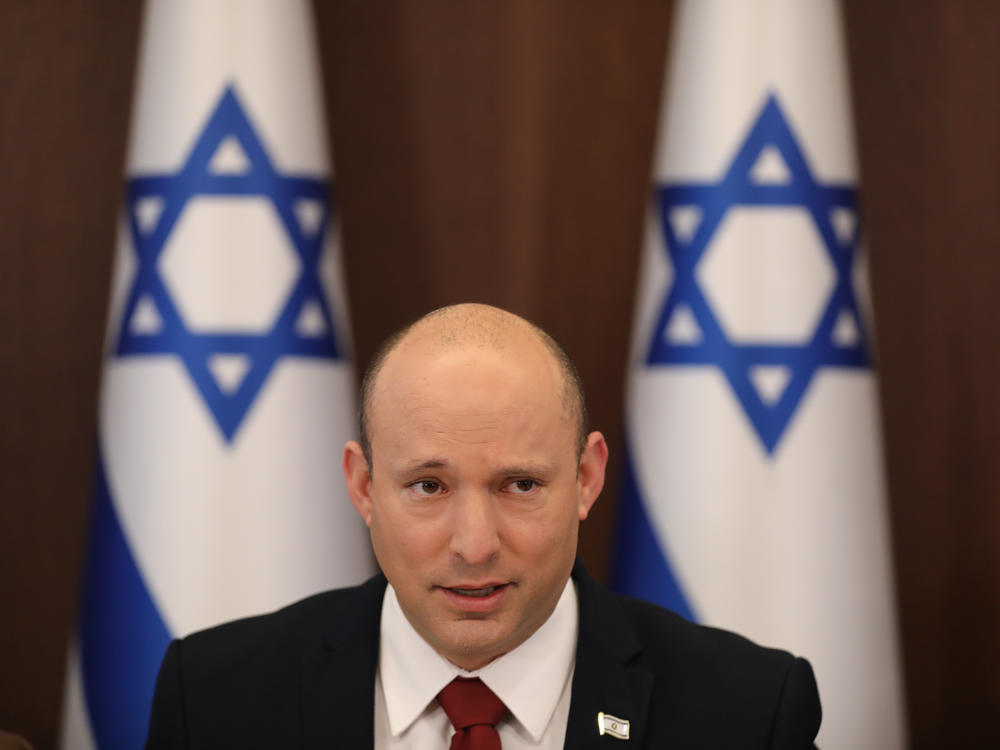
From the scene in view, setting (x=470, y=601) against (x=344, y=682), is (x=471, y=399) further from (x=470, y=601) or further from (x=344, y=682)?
(x=344, y=682)

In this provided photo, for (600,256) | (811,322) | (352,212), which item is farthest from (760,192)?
(352,212)

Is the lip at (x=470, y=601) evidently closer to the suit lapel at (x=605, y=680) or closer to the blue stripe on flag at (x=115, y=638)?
the suit lapel at (x=605, y=680)

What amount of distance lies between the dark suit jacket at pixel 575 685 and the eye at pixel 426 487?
31cm

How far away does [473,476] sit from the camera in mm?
1551

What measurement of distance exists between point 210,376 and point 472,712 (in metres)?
1.45

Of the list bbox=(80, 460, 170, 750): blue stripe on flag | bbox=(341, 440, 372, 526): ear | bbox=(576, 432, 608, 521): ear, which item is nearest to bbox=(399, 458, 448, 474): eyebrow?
bbox=(341, 440, 372, 526): ear

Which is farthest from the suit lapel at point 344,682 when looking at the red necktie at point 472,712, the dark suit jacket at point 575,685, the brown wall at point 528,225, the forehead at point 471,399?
the brown wall at point 528,225

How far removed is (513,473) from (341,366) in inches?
58.9

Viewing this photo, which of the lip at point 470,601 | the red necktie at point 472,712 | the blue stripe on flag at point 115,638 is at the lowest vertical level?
the blue stripe on flag at point 115,638

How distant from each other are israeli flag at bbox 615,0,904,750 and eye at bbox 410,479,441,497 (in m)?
1.43

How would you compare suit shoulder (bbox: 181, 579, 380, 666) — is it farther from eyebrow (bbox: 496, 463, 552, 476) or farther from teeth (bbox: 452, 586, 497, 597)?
eyebrow (bbox: 496, 463, 552, 476)

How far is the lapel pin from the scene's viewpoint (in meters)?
1.67

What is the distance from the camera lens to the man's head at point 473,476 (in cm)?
155

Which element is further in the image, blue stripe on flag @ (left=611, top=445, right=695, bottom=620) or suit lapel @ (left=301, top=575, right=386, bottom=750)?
blue stripe on flag @ (left=611, top=445, right=695, bottom=620)
